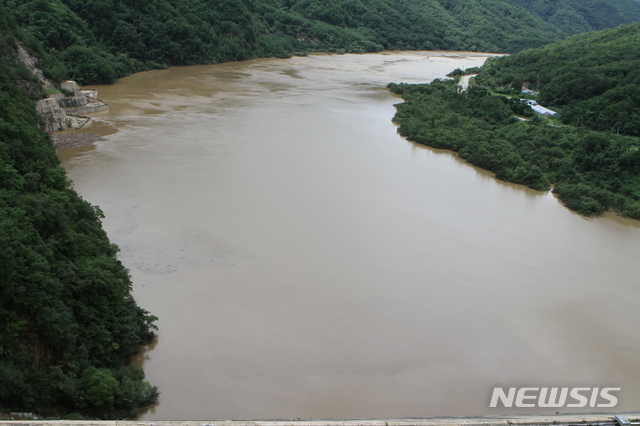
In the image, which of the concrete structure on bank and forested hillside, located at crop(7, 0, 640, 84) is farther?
forested hillside, located at crop(7, 0, 640, 84)

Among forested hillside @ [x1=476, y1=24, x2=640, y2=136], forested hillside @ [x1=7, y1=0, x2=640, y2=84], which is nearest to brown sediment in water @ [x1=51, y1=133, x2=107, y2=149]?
forested hillside @ [x1=7, y1=0, x2=640, y2=84]

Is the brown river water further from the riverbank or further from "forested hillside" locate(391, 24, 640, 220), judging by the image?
the riverbank

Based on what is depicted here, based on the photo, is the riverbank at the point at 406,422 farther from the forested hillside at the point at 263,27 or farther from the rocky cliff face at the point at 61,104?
the forested hillside at the point at 263,27

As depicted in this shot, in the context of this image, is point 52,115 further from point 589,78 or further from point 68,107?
point 589,78

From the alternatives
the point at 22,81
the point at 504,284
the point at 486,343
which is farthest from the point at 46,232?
the point at 22,81

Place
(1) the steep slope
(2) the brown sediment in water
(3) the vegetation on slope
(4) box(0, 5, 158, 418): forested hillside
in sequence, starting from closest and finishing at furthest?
(4) box(0, 5, 158, 418): forested hillside
(3) the vegetation on slope
(2) the brown sediment in water
(1) the steep slope

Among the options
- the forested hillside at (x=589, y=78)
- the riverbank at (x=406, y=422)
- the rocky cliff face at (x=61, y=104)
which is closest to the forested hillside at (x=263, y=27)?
the rocky cliff face at (x=61, y=104)
